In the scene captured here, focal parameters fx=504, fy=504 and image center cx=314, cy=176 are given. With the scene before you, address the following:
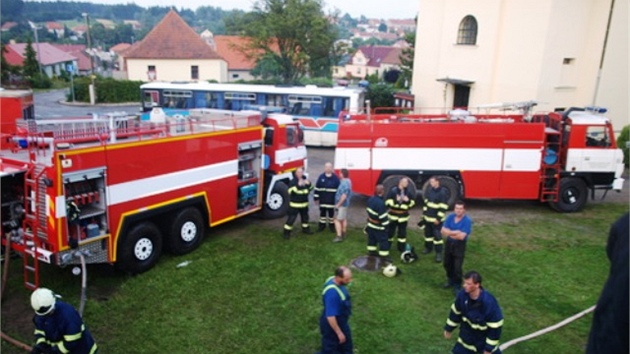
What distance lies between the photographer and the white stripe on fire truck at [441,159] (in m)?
13.3

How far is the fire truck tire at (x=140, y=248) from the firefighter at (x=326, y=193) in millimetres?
3649

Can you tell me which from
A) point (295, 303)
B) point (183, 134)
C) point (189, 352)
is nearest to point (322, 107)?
point (183, 134)

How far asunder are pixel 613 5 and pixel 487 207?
13.1m

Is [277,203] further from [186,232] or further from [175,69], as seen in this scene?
[175,69]

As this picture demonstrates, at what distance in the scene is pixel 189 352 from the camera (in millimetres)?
6883

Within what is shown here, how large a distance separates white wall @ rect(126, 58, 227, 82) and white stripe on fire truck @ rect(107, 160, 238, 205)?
4036 cm

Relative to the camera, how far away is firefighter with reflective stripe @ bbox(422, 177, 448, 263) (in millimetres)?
9805

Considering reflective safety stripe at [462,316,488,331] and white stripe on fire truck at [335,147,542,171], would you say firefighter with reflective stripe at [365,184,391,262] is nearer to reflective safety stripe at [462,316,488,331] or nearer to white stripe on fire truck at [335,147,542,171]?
white stripe on fire truck at [335,147,542,171]

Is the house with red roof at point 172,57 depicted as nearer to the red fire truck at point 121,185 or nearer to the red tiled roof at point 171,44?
the red tiled roof at point 171,44

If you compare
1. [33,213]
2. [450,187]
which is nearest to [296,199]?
[450,187]

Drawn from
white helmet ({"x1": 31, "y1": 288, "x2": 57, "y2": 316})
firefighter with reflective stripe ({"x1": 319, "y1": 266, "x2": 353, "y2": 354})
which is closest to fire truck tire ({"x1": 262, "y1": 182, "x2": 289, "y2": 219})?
firefighter with reflective stripe ({"x1": 319, "y1": 266, "x2": 353, "y2": 354})

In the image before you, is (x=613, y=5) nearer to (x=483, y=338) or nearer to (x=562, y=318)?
(x=562, y=318)

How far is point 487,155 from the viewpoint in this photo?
13312mm

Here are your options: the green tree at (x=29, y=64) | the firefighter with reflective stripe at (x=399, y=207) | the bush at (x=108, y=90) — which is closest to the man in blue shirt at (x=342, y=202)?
the firefighter with reflective stripe at (x=399, y=207)
